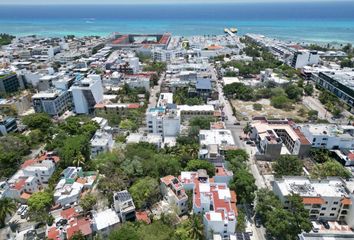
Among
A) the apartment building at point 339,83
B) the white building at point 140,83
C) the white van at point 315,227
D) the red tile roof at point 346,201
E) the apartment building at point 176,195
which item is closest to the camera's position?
the white van at point 315,227

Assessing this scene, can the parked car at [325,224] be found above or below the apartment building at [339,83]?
below

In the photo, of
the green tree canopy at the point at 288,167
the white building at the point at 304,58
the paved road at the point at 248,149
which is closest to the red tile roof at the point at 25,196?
the paved road at the point at 248,149

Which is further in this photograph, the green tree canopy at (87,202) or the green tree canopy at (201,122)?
the green tree canopy at (201,122)

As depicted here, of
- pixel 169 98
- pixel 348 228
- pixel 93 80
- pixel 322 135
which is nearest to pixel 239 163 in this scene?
pixel 348 228

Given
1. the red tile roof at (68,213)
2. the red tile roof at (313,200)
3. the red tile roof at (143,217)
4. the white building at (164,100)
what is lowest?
the red tile roof at (143,217)

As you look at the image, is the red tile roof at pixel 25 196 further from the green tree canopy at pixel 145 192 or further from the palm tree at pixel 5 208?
the green tree canopy at pixel 145 192
